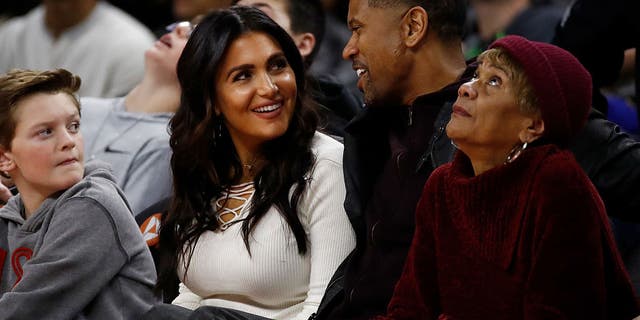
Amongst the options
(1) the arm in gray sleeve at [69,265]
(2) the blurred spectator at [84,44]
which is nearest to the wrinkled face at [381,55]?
(1) the arm in gray sleeve at [69,265]

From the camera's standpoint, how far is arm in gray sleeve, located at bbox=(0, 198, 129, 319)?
302cm

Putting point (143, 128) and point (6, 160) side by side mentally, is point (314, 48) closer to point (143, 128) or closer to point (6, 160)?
point (143, 128)

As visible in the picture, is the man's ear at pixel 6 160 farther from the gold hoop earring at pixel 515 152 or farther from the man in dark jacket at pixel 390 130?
the gold hoop earring at pixel 515 152

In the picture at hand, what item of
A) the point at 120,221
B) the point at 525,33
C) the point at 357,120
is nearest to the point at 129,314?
the point at 120,221

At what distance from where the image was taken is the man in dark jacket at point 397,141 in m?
2.97

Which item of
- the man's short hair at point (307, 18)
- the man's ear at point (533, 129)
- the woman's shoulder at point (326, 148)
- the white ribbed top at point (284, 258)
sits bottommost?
the white ribbed top at point (284, 258)

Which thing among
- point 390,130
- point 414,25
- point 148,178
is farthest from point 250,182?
point 148,178

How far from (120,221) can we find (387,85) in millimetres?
862

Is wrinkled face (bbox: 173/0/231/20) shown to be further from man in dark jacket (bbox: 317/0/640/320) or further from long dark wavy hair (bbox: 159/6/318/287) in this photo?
man in dark jacket (bbox: 317/0/640/320)

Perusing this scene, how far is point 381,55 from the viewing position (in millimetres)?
3191

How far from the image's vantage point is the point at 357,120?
10.6 feet

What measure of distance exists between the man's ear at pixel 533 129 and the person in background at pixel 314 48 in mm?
1192

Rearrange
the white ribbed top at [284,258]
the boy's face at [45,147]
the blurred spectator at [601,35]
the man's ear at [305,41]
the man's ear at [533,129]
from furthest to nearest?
the man's ear at [305,41] < the blurred spectator at [601,35] < the boy's face at [45,147] < the white ribbed top at [284,258] < the man's ear at [533,129]

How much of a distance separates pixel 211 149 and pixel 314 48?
118 cm
